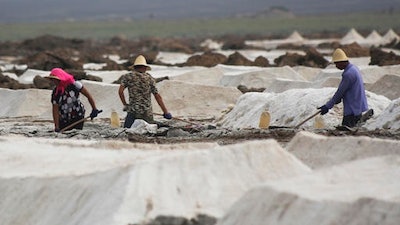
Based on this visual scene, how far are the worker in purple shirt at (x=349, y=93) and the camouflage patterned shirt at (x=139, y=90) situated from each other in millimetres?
1849

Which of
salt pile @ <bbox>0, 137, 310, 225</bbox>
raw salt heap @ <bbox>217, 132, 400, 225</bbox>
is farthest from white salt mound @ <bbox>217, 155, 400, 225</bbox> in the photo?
salt pile @ <bbox>0, 137, 310, 225</bbox>

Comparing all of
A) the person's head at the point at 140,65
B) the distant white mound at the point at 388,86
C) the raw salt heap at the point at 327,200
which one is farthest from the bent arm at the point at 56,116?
the distant white mound at the point at 388,86

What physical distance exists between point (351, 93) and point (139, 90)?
219 centimetres

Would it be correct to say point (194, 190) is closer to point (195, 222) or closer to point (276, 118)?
point (195, 222)

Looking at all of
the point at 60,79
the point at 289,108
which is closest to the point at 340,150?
the point at 60,79

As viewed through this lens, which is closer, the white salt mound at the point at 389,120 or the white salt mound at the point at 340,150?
the white salt mound at the point at 340,150

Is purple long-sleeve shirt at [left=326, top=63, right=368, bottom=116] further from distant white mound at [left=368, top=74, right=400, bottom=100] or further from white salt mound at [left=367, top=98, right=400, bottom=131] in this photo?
distant white mound at [left=368, top=74, right=400, bottom=100]

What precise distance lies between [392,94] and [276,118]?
2629 mm

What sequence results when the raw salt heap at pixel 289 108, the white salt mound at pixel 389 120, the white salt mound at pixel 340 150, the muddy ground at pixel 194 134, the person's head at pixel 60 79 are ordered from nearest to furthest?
the white salt mound at pixel 340 150
the muddy ground at pixel 194 134
the person's head at pixel 60 79
the white salt mound at pixel 389 120
the raw salt heap at pixel 289 108

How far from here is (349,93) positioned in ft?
37.1

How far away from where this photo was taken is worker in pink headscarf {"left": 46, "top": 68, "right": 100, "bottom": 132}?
36.2 feet

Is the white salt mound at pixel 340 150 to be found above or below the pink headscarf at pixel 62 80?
above

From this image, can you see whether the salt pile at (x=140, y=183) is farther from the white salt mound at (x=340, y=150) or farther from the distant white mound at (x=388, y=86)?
the distant white mound at (x=388, y=86)

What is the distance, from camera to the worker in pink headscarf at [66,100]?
11.0 m
